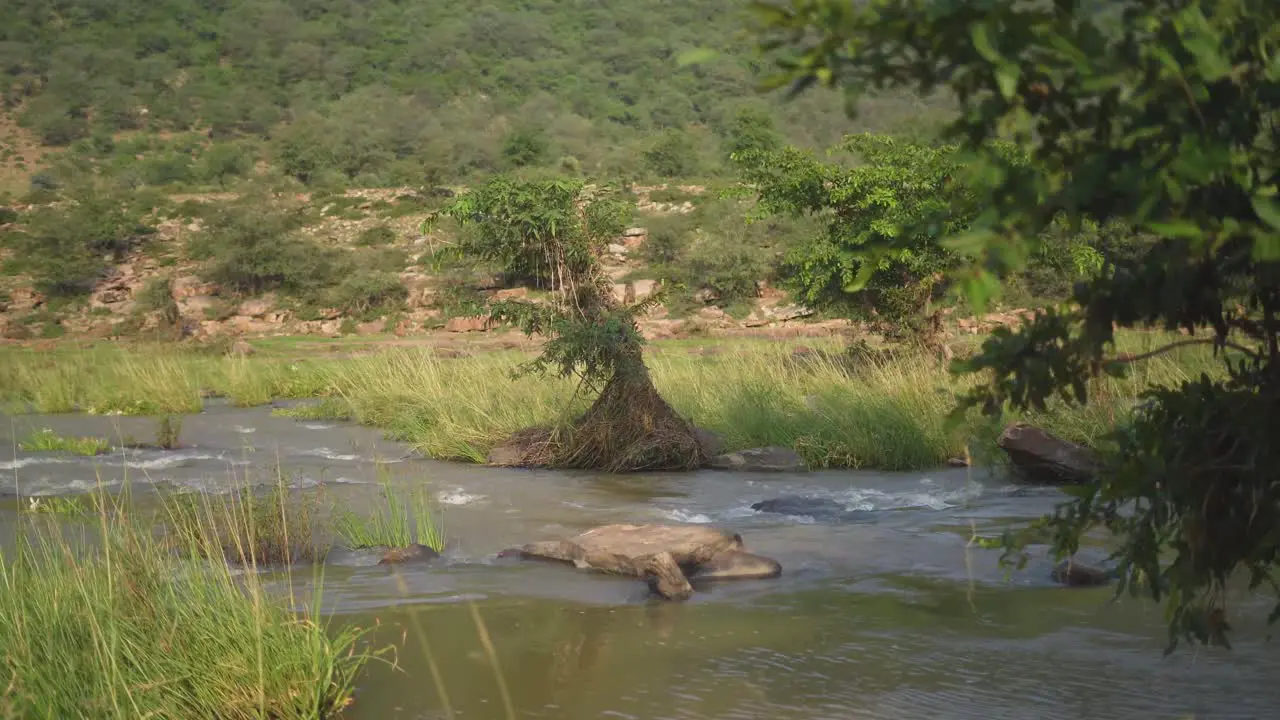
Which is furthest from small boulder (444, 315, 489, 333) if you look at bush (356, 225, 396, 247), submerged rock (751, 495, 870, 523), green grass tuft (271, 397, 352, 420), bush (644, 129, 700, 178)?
submerged rock (751, 495, 870, 523)

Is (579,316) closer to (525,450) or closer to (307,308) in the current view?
(525,450)

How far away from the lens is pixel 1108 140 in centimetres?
263

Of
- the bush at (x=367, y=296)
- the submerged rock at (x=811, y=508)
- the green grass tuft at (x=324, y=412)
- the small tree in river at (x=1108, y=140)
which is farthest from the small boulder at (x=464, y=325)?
the small tree in river at (x=1108, y=140)

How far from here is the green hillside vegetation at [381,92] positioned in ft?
170

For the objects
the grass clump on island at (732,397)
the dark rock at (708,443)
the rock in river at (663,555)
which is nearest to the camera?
the rock in river at (663,555)

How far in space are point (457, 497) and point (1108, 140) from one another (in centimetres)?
869

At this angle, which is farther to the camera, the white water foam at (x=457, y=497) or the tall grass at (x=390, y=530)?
the white water foam at (x=457, y=497)

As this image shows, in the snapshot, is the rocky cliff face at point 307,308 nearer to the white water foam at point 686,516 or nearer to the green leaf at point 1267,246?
the white water foam at point 686,516

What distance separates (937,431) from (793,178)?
5.67 m

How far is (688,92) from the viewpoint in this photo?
71.2m

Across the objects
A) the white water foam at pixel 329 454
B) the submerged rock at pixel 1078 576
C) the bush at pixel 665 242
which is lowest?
the white water foam at pixel 329 454

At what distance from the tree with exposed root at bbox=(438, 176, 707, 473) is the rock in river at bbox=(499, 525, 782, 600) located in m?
4.42

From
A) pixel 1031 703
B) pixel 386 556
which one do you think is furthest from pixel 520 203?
pixel 1031 703

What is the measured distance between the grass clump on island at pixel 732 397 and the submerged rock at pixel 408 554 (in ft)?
15.3
